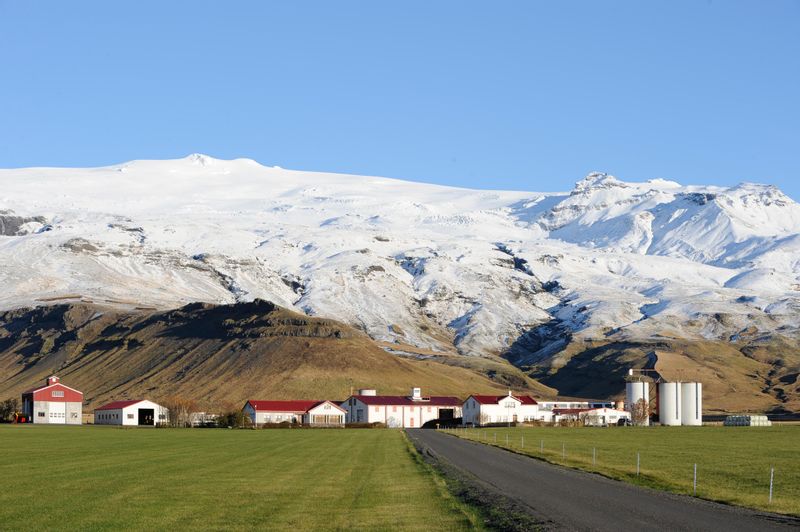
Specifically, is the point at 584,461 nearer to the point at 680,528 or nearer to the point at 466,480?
the point at 466,480

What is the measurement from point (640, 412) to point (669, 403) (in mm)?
4815

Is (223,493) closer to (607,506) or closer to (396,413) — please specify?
(607,506)

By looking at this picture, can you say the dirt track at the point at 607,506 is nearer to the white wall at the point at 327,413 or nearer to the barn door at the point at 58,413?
the white wall at the point at 327,413

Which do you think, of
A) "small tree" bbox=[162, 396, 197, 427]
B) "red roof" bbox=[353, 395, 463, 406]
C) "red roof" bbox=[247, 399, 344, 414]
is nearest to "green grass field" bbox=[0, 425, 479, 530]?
"small tree" bbox=[162, 396, 197, 427]

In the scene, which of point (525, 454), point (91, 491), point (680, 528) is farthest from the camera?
point (525, 454)

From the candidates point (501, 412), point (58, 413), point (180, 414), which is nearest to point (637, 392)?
point (501, 412)

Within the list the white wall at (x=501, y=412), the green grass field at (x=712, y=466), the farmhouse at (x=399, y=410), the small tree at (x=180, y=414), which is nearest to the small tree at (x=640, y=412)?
the white wall at (x=501, y=412)

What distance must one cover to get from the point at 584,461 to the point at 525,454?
8163 millimetres

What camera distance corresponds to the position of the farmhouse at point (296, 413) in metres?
164

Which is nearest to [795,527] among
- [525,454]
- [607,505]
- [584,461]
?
[607,505]

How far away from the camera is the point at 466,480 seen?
44.9 meters

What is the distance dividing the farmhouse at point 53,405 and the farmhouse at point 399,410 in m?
44.7

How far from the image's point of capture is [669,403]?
570 ft

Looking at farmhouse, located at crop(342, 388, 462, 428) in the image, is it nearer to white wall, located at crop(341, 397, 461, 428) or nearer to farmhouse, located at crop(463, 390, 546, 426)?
white wall, located at crop(341, 397, 461, 428)
